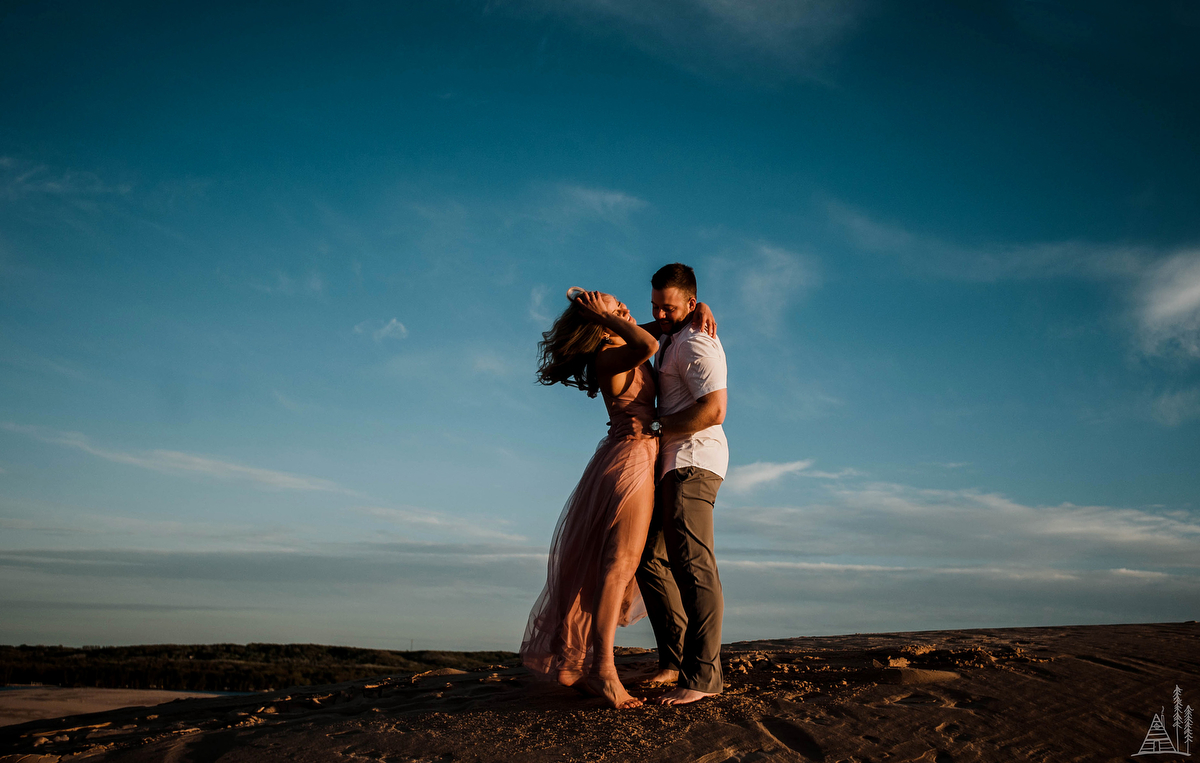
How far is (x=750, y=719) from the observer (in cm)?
357

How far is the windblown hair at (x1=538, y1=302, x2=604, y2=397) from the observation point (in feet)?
14.9

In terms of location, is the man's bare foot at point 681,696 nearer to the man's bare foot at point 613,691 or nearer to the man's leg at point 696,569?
the man's leg at point 696,569

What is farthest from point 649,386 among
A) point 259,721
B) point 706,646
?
point 259,721

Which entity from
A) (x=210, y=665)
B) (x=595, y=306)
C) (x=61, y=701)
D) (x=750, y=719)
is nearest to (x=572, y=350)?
(x=595, y=306)

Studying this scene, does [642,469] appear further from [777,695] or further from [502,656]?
[502,656]

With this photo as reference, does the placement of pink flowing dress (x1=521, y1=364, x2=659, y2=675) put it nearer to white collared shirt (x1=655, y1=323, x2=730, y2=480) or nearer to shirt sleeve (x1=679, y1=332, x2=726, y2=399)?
white collared shirt (x1=655, y1=323, x2=730, y2=480)

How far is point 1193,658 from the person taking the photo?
489 cm

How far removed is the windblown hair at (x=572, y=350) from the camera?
4527mm

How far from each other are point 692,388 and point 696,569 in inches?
41.7

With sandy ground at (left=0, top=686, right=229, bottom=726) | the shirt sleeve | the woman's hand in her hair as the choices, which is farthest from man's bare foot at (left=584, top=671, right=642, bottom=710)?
sandy ground at (left=0, top=686, right=229, bottom=726)

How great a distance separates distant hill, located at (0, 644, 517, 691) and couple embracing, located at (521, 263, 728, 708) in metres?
7.30

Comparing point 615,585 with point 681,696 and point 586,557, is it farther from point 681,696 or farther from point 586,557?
point 681,696

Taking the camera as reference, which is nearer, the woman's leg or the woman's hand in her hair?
the woman's leg

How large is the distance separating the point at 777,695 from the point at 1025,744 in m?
1.26
